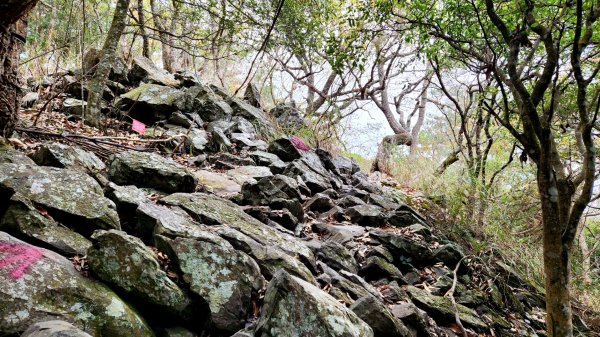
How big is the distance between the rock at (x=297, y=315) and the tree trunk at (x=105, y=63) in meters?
3.92

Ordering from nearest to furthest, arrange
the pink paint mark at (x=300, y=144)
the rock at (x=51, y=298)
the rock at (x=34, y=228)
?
the rock at (x=51, y=298) → the rock at (x=34, y=228) → the pink paint mark at (x=300, y=144)

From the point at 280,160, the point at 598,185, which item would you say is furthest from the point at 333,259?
the point at 598,185

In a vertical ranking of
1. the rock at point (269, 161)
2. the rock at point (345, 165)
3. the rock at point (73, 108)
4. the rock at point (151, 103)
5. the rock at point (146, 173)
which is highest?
the rock at point (345, 165)

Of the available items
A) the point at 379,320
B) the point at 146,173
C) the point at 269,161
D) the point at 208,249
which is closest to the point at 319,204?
the point at 269,161

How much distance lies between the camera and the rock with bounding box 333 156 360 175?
6852mm

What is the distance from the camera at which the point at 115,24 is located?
460 cm

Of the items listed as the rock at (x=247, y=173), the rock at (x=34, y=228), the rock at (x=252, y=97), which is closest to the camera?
the rock at (x=34, y=228)

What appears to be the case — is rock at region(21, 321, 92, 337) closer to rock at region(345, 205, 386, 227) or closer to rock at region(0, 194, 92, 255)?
rock at region(0, 194, 92, 255)

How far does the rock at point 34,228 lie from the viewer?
181cm

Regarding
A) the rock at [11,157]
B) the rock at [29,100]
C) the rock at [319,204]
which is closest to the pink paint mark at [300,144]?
the rock at [319,204]

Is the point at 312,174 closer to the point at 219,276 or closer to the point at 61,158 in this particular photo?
the point at 61,158

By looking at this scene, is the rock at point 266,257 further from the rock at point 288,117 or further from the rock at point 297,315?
the rock at point 288,117

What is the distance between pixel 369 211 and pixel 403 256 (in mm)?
857

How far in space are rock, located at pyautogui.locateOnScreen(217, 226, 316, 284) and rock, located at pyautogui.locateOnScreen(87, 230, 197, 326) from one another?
2.17 feet
